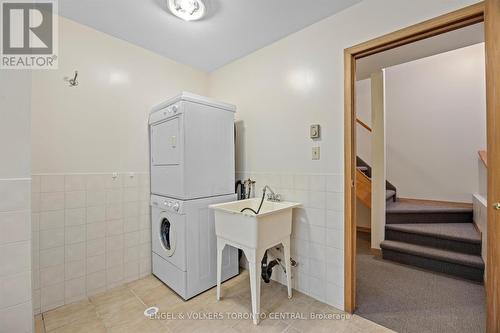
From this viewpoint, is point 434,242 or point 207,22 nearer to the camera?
point 207,22

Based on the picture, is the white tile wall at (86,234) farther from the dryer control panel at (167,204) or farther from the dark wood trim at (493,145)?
the dark wood trim at (493,145)

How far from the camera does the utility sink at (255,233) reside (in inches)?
62.2

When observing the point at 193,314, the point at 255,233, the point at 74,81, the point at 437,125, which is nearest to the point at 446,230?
the point at 437,125

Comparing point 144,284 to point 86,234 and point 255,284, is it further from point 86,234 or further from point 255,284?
point 255,284

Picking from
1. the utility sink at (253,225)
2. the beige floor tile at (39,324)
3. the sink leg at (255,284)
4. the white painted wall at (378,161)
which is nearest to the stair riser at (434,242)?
the white painted wall at (378,161)

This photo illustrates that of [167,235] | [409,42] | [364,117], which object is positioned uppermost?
[364,117]

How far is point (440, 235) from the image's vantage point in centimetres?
247

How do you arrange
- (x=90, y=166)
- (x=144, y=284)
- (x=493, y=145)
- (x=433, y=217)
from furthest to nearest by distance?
(x=433, y=217), (x=144, y=284), (x=90, y=166), (x=493, y=145)

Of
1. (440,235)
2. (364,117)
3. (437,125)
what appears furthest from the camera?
(364,117)

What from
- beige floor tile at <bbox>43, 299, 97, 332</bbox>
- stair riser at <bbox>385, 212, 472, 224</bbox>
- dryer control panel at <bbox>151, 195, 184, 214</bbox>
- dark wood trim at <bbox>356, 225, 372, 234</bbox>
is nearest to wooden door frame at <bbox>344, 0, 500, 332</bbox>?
dryer control panel at <bbox>151, 195, 184, 214</bbox>

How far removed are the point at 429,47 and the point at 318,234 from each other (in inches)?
84.3

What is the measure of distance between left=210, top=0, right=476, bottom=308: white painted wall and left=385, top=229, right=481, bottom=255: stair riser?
5.09 ft

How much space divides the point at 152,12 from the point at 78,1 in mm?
509

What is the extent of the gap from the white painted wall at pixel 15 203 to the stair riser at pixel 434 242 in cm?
339
